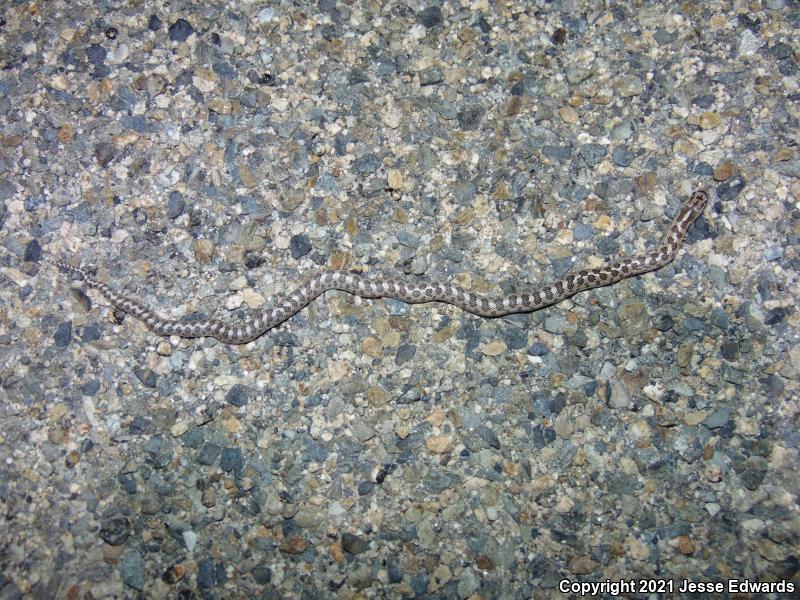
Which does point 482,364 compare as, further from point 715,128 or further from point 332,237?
point 715,128

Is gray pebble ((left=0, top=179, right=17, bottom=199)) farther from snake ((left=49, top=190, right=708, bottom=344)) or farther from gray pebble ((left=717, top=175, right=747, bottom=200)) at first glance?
gray pebble ((left=717, top=175, right=747, bottom=200))

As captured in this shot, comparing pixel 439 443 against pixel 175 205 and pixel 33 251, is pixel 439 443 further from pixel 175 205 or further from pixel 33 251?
pixel 33 251

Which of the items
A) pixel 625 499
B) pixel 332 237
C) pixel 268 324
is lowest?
pixel 625 499

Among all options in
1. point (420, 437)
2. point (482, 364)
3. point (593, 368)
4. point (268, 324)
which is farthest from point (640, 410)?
point (268, 324)

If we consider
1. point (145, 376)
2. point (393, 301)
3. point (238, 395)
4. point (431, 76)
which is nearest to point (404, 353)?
point (393, 301)

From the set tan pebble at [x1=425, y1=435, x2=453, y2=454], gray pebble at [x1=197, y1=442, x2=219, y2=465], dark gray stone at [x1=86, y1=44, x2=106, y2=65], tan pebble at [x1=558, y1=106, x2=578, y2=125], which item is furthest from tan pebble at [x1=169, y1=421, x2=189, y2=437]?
tan pebble at [x1=558, y1=106, x2=578, y2=125]
